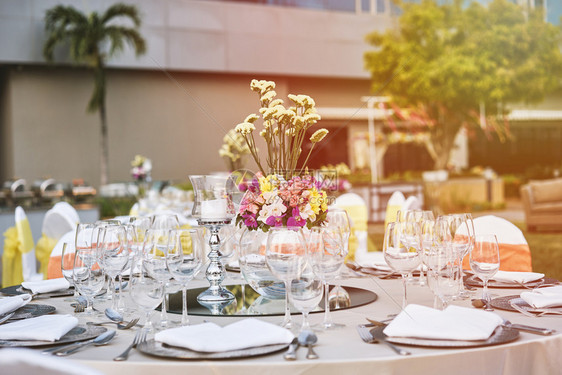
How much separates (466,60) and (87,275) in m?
13.0

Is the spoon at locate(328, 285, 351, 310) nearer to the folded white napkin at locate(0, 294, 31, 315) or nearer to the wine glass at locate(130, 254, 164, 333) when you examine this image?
the wine glass at locate(130, 254, 164, 333)

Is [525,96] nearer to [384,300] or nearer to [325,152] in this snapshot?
[325,152]

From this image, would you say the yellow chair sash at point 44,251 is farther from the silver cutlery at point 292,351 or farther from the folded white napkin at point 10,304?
the silver cutlery at point 292,351

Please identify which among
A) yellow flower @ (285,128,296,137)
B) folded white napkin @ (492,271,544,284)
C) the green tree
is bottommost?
→ folded white napkin @ (492,271,544,284)

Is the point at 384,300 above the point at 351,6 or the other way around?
the other way around

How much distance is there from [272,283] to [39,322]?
715 mm

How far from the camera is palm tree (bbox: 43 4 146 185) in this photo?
14812mm

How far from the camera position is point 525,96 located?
14.1 metres

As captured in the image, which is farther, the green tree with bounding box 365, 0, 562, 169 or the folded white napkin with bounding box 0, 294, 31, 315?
the green tree with bounding box 365, 0, 562, 169

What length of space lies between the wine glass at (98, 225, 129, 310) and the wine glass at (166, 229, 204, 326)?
0.88ft

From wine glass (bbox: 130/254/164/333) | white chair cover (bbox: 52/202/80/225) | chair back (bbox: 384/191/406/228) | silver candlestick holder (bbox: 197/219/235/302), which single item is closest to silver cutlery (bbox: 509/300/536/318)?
silver candlestick holder (bbox: 197/219/235/302)

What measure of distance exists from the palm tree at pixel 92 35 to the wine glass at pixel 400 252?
1357cm

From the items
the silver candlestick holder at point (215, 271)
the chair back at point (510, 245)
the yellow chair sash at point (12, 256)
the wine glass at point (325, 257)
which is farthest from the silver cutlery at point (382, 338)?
the yellow chair sash at point (12, 256)

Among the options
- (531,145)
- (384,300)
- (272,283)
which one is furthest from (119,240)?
(531,145)
